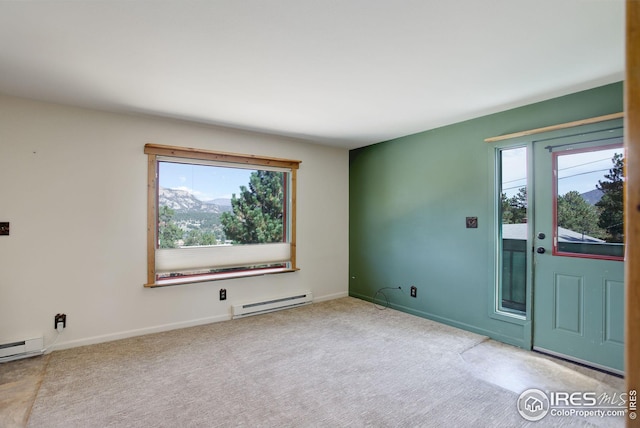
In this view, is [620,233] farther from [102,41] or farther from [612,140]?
[102,41]

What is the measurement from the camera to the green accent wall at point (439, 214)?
3.08 metres

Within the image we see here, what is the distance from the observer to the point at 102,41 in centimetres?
194

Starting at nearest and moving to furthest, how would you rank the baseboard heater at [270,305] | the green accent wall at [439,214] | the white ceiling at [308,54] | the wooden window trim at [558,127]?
the white ceiling at [308,54]
the wooden window trim at [558,127]
the green accent wall at [439,214]
the baseboard heater at [270,305]

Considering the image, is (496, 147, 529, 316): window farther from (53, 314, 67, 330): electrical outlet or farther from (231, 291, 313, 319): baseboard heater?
(53, 314, 67, 330): electrical outlet

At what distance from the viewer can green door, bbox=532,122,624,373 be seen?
250cm

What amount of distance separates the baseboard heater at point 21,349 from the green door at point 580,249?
4626 mm

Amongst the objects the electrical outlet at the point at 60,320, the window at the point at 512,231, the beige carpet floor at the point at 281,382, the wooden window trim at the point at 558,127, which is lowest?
the beige carpet floor at the point at 281,382

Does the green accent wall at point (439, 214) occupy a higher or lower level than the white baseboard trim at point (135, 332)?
higher

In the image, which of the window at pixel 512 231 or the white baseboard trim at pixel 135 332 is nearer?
the white baseboard trim at pixel 135 332

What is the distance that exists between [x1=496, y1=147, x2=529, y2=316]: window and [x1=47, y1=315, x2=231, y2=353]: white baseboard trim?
3.19 metres

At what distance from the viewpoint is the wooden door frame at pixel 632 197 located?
0.54m

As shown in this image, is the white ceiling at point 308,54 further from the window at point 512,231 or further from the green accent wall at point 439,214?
the window at point 512,231

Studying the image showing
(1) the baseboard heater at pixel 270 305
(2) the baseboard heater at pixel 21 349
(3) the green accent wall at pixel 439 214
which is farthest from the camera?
(1) the baseboard heater at pixel 270 305

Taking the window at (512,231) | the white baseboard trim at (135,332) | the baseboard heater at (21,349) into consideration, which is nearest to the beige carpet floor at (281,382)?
the white baseboard trim at (135,332)
